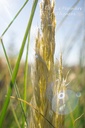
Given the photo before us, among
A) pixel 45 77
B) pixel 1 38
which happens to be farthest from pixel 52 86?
pixel 1 38

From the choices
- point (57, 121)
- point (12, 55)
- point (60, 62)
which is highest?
point (12, 55)

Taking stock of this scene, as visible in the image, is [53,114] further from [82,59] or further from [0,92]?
[0,92]

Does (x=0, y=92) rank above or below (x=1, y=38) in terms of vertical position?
below

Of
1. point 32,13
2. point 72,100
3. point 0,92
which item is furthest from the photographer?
point 0,92

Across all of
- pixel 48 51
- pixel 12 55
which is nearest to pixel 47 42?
pixel 48 51

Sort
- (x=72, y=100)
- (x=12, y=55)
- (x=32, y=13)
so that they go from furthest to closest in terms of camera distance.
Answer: (x=12, y=55), (x=72, y=100), (x=32, y=13)

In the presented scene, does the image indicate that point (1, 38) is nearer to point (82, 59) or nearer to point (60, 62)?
point (60, 62)

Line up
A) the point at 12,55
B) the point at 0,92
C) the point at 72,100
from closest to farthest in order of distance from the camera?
the point at 72,100, the point at 0,92, the point at 12,55

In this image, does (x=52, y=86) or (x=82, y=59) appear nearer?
(x=52, y=86)

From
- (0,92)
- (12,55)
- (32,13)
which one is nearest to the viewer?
(32,13)
